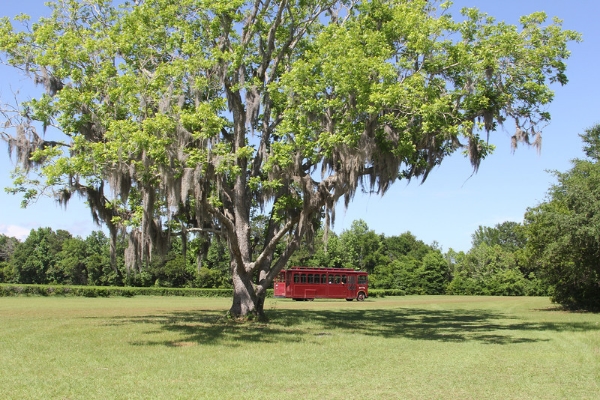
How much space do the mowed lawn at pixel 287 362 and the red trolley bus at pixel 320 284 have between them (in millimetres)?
24754

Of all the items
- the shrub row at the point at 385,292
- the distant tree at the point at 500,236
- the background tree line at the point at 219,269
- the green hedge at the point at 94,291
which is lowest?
the shrub row at the point at 385,292

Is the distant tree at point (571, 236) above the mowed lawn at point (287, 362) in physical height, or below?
above

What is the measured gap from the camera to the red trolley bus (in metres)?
42.9

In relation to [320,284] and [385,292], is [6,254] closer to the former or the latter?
[385,292]

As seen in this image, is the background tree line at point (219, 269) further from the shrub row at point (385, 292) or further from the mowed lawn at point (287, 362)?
the mowed lawn at point (287, 362)

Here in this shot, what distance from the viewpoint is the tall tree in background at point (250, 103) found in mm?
15891

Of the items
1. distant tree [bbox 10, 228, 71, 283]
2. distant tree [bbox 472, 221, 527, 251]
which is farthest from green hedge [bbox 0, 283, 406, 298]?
distant tree [bbox 472, 221, 527, 251]

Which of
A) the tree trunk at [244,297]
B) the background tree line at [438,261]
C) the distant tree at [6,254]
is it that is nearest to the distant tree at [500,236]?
the background tree line at [438,261]

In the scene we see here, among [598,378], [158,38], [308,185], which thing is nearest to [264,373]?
[598,378]

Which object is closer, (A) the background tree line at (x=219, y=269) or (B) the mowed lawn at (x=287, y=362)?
(B) the mowed lawn at (x=287, y=362)

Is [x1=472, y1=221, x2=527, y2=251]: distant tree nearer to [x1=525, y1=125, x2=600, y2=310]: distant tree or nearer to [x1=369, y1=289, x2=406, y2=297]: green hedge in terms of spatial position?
[x1=369, y1=289, x2=406, y2=297]: green hedge

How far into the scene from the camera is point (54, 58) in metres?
18.1

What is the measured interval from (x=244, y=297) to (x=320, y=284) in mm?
24841

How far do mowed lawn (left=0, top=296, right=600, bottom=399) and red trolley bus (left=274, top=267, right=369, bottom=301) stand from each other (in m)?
24.8
